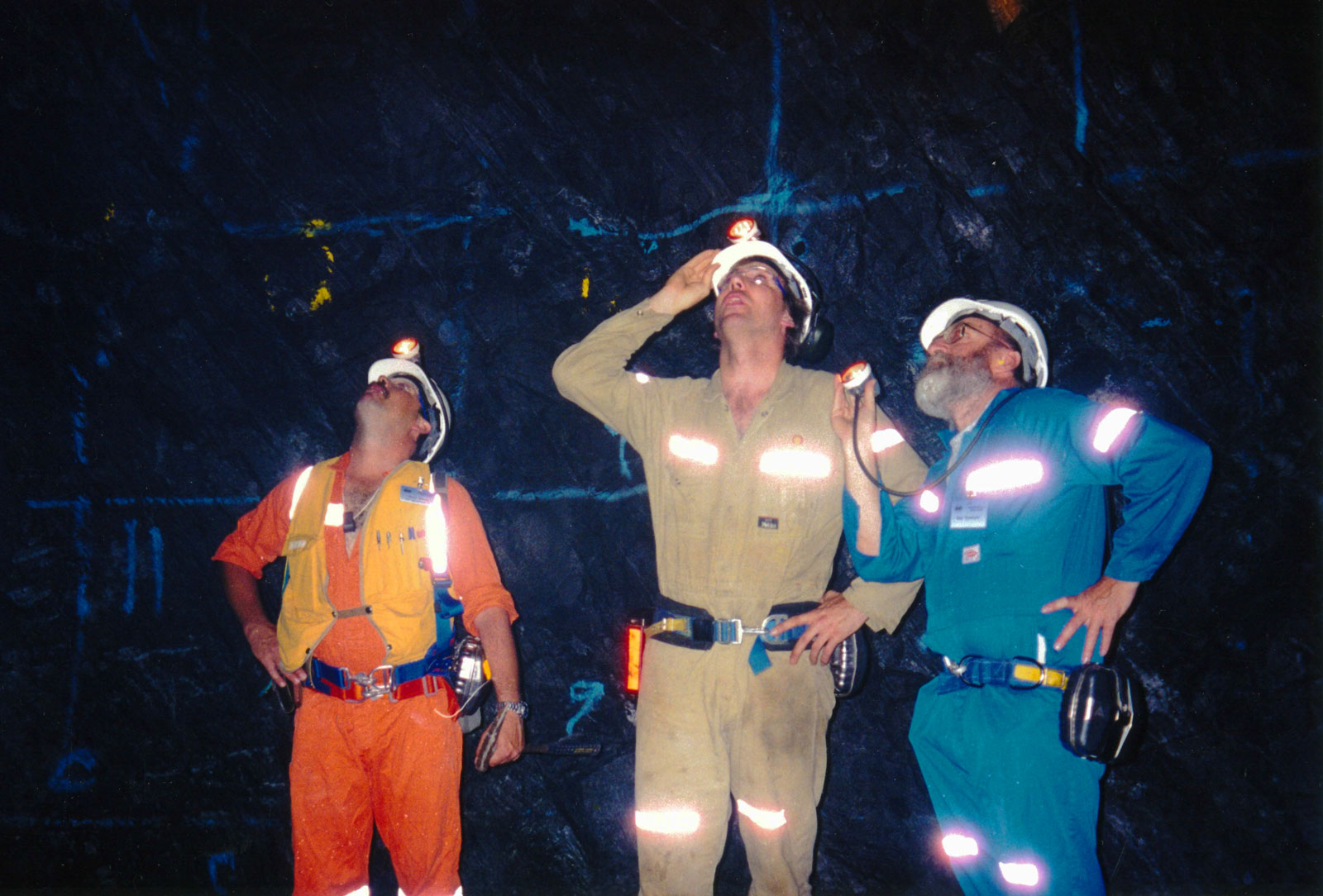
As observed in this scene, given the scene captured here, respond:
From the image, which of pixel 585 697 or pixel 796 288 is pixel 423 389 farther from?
pixel 796 288

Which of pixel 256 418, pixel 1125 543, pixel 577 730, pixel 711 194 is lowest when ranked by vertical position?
pixel 577 730

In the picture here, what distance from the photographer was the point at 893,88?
370cm

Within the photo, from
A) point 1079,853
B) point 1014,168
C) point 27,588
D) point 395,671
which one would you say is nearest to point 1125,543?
point 1079,853

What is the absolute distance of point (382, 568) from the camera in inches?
127

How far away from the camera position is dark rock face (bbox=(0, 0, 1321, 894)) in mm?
3410

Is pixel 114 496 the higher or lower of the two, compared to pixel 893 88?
lower

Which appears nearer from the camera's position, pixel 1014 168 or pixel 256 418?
pixel 1014 168

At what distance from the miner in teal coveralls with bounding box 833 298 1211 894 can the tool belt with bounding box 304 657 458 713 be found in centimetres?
179

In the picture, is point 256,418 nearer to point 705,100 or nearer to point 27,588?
point 27,588

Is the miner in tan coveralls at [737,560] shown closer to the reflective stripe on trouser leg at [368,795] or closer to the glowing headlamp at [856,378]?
the glowing headlamp at [856,378]

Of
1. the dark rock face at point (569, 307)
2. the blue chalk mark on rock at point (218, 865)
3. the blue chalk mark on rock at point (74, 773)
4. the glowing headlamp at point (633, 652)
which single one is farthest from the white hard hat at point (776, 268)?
the blue chalk mark on rock at point (74, 773)

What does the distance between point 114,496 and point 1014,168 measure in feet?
16.2

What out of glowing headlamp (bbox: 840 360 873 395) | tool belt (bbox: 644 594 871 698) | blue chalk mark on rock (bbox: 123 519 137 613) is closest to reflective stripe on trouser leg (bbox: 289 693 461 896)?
tool belt (bbox: 644 594 871 698)

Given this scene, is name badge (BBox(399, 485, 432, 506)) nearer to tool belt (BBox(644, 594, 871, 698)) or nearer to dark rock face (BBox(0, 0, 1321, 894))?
dark rock face (BBox(0, 0, 1321, 894))
